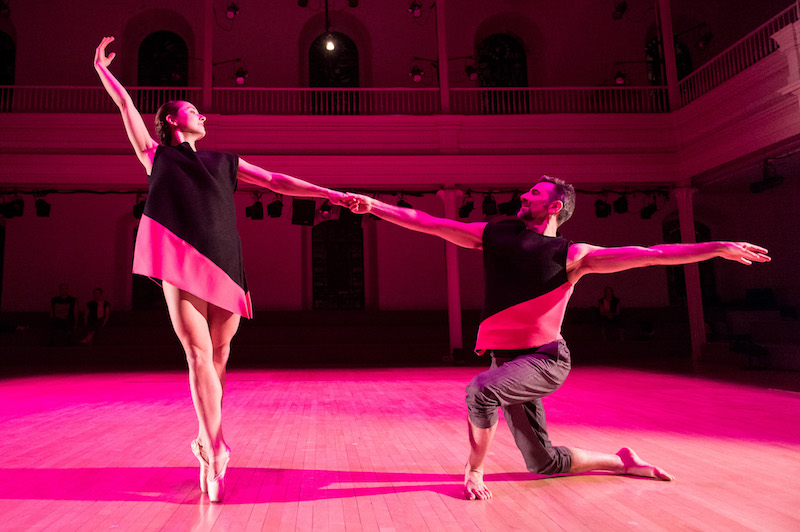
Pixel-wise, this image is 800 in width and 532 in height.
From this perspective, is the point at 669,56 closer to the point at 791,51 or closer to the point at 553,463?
the point at 791,51

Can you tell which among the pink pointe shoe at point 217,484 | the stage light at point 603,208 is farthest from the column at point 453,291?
the pink pointe shoe at point 217,484

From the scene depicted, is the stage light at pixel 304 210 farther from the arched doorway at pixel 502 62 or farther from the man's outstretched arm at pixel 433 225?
the man's outstretched arm at pixel 433 225

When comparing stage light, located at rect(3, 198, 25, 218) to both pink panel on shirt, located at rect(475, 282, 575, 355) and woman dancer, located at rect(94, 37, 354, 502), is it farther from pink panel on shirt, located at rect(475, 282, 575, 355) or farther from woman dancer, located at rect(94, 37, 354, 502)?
pink panel on shirt, located at rect(475, 282, 575, 355)

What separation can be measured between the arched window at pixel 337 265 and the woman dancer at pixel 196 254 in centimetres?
1107

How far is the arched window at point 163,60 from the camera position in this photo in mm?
13297

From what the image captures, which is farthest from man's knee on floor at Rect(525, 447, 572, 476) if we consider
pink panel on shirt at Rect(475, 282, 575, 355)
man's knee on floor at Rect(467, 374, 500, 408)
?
pink panel on shirt at Rect(475, 282, 575, 355)

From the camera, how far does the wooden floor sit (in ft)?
6.35

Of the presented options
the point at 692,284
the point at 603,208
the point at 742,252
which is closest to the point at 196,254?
the point at 742,252

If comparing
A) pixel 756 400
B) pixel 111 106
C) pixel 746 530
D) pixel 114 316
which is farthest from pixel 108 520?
pixel 111 106

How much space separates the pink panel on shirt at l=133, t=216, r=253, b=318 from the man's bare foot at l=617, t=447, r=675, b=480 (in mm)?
1729

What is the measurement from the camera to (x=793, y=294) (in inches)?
492

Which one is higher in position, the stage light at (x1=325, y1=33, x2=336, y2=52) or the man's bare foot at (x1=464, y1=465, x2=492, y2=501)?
the stage light at (x1=325, y1=33, x2=336, y2=52)

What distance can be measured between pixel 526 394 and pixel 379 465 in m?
0.96

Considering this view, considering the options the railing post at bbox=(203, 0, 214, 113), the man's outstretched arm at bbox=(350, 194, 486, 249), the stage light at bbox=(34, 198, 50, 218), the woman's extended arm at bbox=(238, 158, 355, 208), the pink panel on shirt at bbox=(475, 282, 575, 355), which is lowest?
the pink panel on shirt at bbox=(475, 282, 575, 355)
